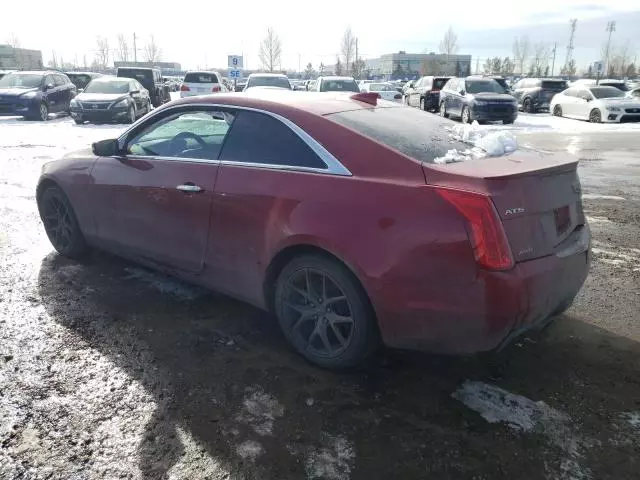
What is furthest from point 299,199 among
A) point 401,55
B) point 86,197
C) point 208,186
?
point 401,55

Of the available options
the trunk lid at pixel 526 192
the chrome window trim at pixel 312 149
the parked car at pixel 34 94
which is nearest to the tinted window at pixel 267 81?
the parked car at pixel 34 94

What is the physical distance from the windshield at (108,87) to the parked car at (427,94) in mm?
12578

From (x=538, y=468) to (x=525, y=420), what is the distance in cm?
37

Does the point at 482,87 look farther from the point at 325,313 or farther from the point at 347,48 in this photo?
the point at 347,48

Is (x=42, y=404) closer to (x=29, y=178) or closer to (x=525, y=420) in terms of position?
(x=525, y=420)

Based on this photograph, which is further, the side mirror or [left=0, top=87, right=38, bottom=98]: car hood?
[left=0, top=87, right=38, bottom=98]: car hood

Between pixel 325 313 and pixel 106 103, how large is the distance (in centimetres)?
1659

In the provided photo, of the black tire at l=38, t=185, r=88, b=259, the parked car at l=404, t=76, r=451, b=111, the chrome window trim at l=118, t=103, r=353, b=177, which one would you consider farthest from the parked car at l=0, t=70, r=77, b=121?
the chrome window trim at l=118, t=103, r=353, b=177

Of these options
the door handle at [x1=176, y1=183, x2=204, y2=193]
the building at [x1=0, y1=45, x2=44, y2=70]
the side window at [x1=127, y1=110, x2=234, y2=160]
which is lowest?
the door handle at [x1=176, y1=183, x2=204, y2=193]

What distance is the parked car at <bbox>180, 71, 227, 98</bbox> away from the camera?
802 inches

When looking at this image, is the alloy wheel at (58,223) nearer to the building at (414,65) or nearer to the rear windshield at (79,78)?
the rear windshield at (79,78)

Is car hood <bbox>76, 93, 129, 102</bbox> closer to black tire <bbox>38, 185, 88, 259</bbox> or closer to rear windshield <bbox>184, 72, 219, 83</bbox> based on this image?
rear windshield <bbox>184, 72, 219, 83</bbox>

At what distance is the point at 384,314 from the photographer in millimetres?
2932

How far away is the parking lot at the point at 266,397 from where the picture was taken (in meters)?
2.50
